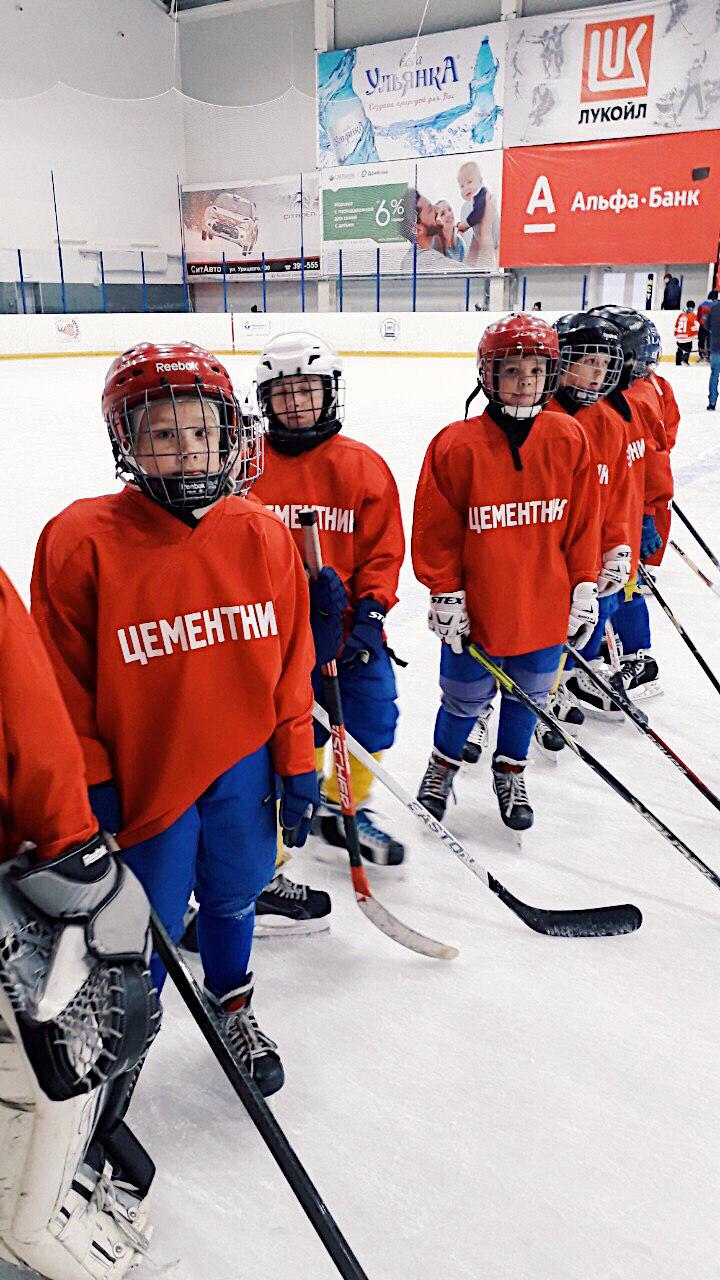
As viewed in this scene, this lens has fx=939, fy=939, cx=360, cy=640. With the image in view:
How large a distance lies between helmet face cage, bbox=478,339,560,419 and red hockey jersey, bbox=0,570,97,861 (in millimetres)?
1365

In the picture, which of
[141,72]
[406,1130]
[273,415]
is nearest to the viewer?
[406,1130]

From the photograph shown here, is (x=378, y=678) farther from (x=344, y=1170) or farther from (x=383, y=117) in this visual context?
(x=383, y=117)

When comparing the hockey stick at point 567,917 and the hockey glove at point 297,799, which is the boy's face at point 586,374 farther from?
the hockey glove at point 297,799

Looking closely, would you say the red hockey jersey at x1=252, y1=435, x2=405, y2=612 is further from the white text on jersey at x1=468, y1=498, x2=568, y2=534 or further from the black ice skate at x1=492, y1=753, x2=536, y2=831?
the black ice skate at x1=492, y1=753, x2=536, y2=831

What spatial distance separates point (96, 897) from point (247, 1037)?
2.31 feet

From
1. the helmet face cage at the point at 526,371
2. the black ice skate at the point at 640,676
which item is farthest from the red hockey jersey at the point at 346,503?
the black ice skate at the point at 640,676

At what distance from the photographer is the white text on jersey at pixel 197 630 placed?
127cm

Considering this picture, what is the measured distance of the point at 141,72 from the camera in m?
19.7

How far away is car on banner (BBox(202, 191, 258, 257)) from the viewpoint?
64.9ft

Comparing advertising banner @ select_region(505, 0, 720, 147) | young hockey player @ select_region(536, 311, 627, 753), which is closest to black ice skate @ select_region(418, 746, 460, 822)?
young hockey player @ select_region(536, 311, 627, 753)

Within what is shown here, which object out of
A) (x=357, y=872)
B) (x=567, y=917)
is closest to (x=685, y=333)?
(x=567, y=917)

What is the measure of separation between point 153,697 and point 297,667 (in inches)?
8.8

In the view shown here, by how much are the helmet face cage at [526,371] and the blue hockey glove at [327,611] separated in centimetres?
60

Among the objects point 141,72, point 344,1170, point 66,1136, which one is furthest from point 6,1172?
point 141,72
